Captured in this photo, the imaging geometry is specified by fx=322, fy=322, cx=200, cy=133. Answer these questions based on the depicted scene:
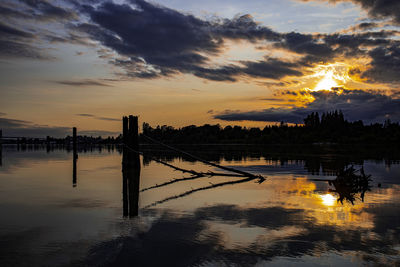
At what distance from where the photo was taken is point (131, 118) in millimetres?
21125

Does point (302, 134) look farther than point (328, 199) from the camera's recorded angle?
Yes

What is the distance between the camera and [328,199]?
11.4 m

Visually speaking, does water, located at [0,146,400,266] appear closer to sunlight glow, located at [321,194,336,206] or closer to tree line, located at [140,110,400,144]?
sunlight glow, located at [321,194,336,206]

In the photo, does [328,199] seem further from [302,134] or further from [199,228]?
[302,134]

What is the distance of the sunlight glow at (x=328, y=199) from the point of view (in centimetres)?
1073

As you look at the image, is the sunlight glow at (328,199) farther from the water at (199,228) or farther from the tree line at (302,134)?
the tree line at (302,134)

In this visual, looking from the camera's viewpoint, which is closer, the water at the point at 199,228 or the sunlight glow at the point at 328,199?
the water at the point at 199,228

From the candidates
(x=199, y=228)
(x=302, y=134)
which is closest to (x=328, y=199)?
(x=199, y=228)

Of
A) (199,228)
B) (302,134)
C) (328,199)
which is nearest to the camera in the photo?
(199,228)

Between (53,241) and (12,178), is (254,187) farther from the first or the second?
(12,178)

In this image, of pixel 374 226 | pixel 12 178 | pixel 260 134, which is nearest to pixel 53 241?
pixel 374 226

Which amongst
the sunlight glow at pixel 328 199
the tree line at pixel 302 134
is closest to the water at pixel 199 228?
the sunlight glow at pixel 328 199

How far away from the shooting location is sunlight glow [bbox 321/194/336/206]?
10.7 metres

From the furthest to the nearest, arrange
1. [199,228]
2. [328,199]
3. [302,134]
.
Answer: [302,134] → [328,199] → [199,228]
